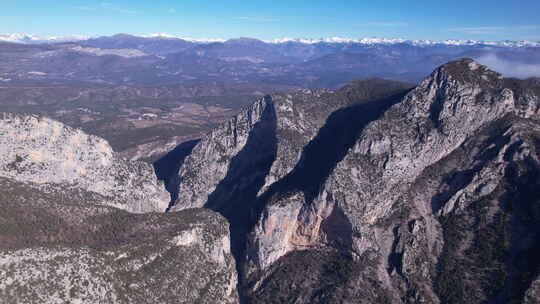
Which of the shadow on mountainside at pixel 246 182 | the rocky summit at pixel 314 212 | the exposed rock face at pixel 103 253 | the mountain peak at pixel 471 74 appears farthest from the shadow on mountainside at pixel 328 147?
the exposed rock face at pixel 103 253

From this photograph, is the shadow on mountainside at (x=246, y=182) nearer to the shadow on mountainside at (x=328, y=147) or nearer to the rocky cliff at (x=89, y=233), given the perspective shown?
the shadow on mountainside at (x=328, y=147)

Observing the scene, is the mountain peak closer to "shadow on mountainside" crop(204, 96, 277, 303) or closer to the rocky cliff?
"shadow on mountainside" crop(204, 96, 277, 303)

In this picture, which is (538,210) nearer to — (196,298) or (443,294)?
(443,294)

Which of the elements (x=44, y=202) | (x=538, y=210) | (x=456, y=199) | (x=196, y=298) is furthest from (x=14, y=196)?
(x=538, y=210)

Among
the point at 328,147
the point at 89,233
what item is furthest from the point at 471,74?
the point at 89,233

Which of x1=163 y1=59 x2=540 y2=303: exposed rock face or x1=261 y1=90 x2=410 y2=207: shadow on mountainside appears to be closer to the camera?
x1=163 y1=59 x2=540 y2=303: exposed rock face

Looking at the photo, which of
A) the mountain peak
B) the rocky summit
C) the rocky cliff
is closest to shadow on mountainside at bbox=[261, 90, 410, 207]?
the rocky summit

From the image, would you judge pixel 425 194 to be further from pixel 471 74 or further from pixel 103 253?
pixel 103 253
